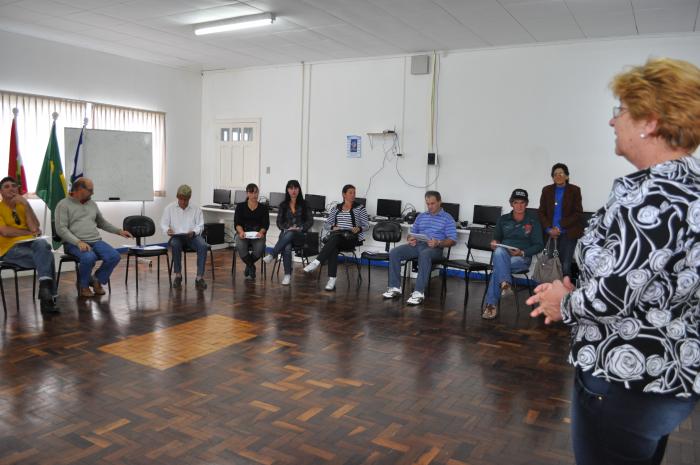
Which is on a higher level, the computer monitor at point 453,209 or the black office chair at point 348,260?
→ the computer monitor at point 453,209

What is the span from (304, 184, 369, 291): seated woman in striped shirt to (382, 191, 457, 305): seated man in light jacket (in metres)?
0.79

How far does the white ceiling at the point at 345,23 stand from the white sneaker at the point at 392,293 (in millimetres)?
3081

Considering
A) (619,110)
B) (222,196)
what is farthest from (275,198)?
(619,110)

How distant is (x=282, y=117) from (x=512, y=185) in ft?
13.3

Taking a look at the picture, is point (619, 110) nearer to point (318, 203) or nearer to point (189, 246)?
point (189, 246)

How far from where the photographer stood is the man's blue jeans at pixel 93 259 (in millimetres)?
5938

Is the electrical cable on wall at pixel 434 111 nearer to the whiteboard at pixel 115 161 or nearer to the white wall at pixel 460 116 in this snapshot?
the white wall at pixel 460 116

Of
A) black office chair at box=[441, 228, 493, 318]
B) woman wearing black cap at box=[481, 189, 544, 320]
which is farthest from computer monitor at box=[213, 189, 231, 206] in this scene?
woman wearing black cap at box=[481, 189, 544, 320]

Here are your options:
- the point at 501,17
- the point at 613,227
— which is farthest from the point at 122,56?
the point at 613,227

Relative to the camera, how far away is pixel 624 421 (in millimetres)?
1235

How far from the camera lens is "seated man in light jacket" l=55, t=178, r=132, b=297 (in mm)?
5922

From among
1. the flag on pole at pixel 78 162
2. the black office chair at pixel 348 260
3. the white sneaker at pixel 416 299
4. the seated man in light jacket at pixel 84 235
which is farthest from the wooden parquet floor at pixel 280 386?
the flag on pole at pixel 78 162

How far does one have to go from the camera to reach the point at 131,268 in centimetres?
786

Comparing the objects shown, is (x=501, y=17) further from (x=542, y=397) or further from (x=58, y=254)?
(x=58, y=254)
